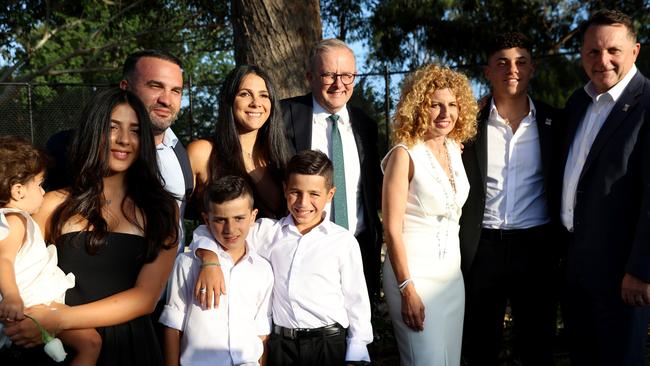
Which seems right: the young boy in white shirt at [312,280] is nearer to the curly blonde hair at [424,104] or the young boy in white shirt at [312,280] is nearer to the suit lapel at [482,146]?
the curly blonde hair at [424,104]

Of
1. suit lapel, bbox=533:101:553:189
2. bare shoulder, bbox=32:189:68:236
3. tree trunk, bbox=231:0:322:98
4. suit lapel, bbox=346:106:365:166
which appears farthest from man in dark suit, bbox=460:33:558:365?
bare shoulder, bbox=32:189:68:236

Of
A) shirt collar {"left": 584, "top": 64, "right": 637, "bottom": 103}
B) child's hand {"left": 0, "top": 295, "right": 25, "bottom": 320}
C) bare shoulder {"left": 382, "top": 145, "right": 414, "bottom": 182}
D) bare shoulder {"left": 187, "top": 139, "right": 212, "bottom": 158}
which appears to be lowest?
child's hand {"left": 0, "top": 295, "right": 25, "bottom": 320}

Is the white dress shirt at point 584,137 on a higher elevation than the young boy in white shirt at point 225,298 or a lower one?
higher

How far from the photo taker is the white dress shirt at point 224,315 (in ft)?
10.0

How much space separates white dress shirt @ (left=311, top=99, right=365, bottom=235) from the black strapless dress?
4.58ft

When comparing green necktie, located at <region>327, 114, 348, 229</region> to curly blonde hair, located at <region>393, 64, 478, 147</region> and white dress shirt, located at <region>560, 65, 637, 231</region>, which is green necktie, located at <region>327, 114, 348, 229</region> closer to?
curly blonde hair, located at <region>393, 64, 478, 147</region>

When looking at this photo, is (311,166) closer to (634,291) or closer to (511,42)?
(511,42)

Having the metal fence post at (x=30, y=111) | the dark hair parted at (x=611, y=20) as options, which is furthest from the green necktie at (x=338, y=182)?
the metal fence post at (x=30, y=111)

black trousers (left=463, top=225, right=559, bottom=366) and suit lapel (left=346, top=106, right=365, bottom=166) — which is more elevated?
suit lapel (left=346, top=106, right=365, bottom=166)

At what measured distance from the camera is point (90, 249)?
8.95 feet

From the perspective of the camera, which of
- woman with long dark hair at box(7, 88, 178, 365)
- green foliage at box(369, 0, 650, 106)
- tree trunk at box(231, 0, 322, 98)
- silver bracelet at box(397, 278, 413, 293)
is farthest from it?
green foliage at box(369, 0, 650, 106)

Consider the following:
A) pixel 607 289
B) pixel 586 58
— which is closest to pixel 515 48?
pixel 586 58

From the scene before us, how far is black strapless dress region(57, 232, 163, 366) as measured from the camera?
2738 mm

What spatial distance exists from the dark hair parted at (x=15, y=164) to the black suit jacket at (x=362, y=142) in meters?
1.62
